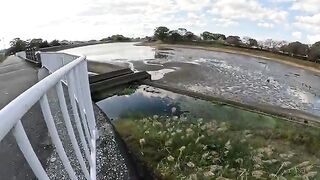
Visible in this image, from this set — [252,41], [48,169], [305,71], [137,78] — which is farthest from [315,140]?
[252,41]

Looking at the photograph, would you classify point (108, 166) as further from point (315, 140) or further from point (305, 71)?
point (305, 71)

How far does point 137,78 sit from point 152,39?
111 ft

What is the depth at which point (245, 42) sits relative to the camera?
1542 inches

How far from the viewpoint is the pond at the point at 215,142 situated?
6.28m

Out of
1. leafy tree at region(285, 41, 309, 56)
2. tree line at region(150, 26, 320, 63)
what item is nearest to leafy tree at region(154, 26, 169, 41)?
tree line at region(150, 26, 320, 63)

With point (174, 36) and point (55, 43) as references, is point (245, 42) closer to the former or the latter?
point (174, 36)

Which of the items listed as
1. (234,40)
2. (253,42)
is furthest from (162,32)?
(253,42)

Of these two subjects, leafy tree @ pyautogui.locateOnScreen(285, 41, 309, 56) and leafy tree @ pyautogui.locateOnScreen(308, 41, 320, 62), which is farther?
leafy tree @ pyautogui.locateOnScreen(285, 41, 309, 56)

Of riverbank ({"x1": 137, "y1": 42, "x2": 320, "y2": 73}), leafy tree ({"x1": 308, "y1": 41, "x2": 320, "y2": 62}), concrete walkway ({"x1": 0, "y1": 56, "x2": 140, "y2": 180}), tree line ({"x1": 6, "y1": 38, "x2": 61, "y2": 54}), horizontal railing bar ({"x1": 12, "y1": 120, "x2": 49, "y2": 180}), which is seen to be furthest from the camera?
tree line ({"x1": 6, "y1": 38, "x2": 61, "y2": 54})

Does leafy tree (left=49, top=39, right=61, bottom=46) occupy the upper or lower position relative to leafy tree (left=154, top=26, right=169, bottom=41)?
lower

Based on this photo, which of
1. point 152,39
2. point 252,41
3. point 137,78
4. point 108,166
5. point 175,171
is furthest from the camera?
point 152,39

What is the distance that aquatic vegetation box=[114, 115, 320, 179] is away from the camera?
20.4 ft

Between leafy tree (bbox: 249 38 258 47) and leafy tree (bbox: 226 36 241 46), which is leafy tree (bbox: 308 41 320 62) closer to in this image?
leafy tree (bbox: 249 38 258 47)

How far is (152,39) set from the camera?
161 ft
